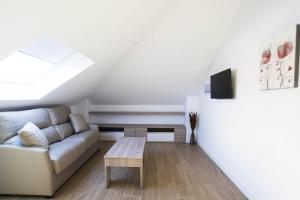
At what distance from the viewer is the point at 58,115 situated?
3594mm

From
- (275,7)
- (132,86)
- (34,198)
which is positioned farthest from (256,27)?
(34,198)

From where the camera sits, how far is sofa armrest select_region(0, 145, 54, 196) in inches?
87.6

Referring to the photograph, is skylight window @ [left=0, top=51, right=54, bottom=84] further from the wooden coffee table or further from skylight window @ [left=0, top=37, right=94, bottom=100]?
the wooden coffee table

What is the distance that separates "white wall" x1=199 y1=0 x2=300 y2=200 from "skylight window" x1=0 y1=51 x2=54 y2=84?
297 centimetres

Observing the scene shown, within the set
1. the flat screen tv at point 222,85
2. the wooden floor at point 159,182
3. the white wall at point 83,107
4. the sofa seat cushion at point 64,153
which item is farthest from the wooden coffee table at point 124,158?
the white wall at point 83,107

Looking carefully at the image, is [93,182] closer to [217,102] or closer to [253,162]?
[253,162]

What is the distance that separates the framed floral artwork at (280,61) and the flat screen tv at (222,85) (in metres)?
0.71

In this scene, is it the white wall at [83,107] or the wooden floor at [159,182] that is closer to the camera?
the wooden floor at [159,182]

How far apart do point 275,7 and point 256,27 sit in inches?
13.9

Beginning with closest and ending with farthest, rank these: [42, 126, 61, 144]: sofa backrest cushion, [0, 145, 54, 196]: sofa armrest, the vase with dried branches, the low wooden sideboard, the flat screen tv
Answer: [0, 145, 54, 196]: sofa armrest, the flat screen tv, [42, 126, 61, 144]: sofa backrest cushion, the vase with dried branches, the low wooden sideboard

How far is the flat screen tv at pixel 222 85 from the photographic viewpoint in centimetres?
268

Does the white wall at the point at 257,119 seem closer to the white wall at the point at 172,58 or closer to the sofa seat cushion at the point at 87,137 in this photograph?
the white wall at the point at 172,58

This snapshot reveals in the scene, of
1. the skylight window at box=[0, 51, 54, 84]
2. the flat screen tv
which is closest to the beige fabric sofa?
the skylight window at box=[0, 51, 54, 84]

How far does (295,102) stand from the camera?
59.0 inches
